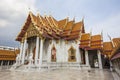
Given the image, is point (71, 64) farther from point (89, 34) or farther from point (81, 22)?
point (81, 22)

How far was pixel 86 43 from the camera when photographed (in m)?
13.7

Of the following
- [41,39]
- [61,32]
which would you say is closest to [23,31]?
[41,39]

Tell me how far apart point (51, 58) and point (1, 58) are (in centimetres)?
772

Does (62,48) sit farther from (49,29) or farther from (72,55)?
(49,29)

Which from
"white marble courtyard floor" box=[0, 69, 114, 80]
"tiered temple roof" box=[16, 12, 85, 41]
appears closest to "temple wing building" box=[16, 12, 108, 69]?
"tiered temple roof" box=[16, 12, 85, 41]

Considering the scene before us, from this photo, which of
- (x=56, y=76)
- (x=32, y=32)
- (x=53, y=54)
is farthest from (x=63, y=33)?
(x=56, y=76)

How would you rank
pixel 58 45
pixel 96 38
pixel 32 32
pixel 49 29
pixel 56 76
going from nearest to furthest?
pixel 56 76
pixel 32 32
pixel 49 29
pixel 58 45
pixel 96 38

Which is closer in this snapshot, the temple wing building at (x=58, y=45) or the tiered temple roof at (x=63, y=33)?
the tiered temple roof at (x=63, y=33)

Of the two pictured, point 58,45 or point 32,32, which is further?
point 58,45

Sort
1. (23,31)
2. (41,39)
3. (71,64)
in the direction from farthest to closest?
(23,31) < (71,64) < (41,39)

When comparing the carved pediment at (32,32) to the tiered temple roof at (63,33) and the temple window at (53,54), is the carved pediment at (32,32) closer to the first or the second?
the tiered temple roof at (63,33)

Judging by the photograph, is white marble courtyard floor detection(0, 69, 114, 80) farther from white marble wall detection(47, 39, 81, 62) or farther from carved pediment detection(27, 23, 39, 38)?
carved pediment detection(27, 23, 39, 38)

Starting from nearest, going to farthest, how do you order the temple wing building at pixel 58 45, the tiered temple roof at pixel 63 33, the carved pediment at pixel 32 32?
the carved pediment at pixel 32 32
the tiered temple roof at pixel 63 33
the temple wing building at pixel 58 45

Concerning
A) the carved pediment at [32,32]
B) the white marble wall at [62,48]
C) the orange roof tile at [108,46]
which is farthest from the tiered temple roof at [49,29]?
the orange roof tile at [108,46]
